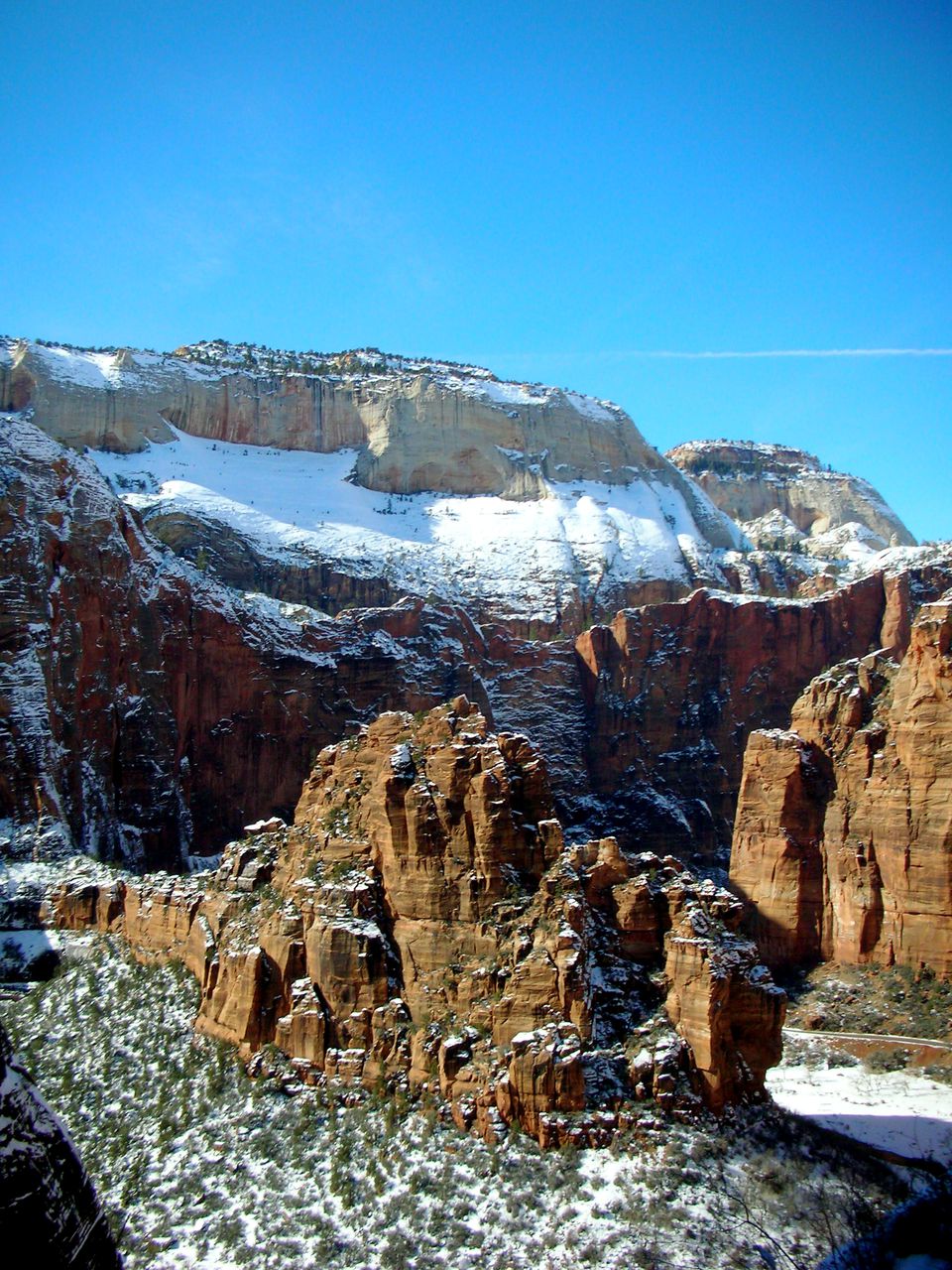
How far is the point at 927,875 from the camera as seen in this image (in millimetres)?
71750

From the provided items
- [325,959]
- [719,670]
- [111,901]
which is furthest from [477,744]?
[719,670]

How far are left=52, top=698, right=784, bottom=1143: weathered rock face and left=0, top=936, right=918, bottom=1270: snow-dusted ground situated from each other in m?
1.68

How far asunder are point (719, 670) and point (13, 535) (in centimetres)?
7068

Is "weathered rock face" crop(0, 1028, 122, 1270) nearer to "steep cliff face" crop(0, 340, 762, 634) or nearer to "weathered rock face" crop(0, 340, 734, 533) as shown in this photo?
"steep cliff face" crop(0, 340, 762, 634)

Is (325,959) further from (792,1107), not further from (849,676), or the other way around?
(849,676)

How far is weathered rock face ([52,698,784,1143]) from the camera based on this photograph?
139 feet

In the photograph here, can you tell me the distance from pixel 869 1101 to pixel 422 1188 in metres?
25.7

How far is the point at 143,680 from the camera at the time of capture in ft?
328

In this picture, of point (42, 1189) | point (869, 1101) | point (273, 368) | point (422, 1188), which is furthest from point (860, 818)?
point (273, 368)

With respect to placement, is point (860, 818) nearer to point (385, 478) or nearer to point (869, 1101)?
point (869, 1101)

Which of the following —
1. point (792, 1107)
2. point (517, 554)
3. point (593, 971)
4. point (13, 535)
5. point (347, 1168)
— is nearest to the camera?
point (347, 1168)

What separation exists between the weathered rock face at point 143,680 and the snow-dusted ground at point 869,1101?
51.4 meters

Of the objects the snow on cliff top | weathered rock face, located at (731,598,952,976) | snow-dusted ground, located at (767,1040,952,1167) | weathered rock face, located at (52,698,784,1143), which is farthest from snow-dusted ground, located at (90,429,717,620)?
weathered rock face, located at (52,698,784,1143)

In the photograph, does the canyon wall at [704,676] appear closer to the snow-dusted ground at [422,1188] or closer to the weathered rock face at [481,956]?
Result: the weathered rock face at [481,956]
